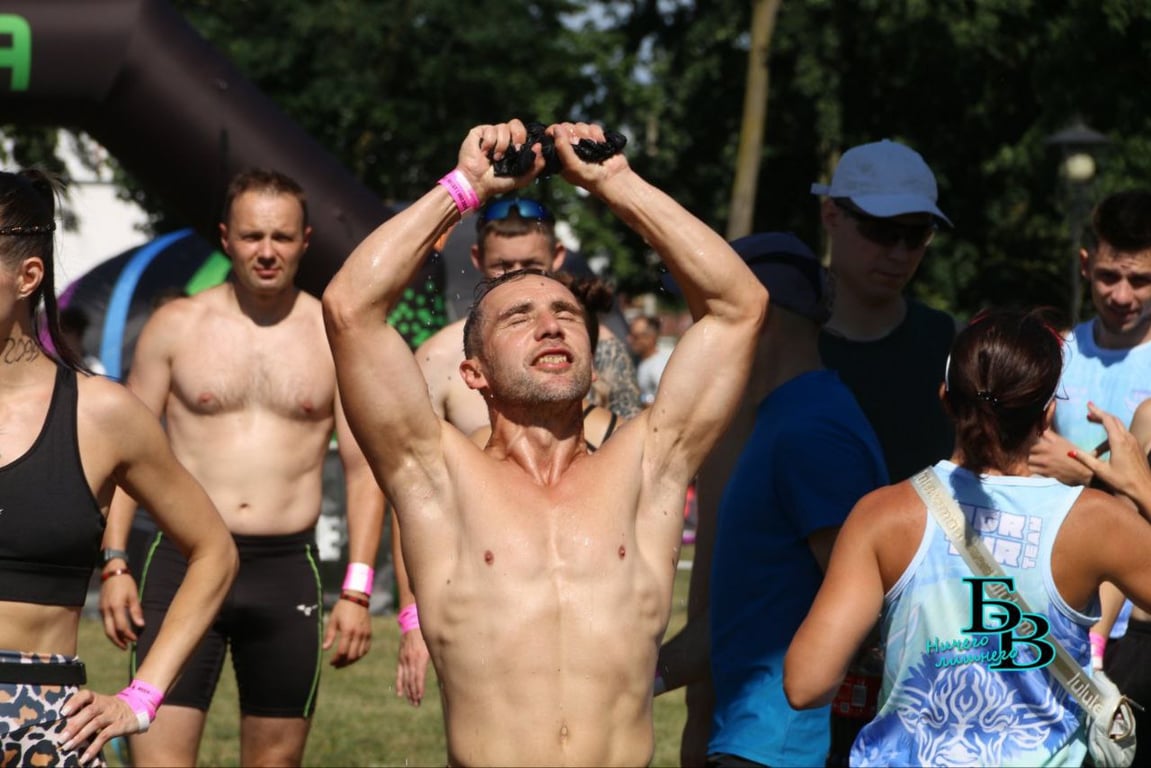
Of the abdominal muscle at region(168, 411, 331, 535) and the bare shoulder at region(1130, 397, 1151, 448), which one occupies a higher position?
the bare shoulder at region(1130, 397, 1151, 448)

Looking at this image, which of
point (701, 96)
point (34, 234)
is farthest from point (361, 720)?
point (701, 96)

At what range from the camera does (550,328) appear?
354 cm

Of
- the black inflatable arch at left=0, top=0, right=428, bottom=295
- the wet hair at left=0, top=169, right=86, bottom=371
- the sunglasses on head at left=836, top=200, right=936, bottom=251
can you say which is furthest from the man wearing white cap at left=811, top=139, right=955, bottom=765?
the black inflatable arch at left=0, top=0, right=428, bottom=295

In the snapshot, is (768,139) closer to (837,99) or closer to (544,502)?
(837,99)

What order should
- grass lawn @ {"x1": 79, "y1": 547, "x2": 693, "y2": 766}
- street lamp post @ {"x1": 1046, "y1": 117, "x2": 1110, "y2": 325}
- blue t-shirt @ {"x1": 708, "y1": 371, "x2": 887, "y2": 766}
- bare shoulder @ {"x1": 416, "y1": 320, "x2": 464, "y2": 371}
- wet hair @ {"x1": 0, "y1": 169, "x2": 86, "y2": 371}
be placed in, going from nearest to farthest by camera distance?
wet hair @ {"x1": 0, "y1": 169, "x2": 86, "y2": 371} < blue t-shirt @ {"x1": 708, "y1": 371, "x2": 887, "y2": 766} < bare shoulder @ {"x1": 416, "y1": 320, "x2": 464, "y2": 371} < grass lawn @ {"x1": 79, "y1": 547, "x2": 693, "y2": 766} < street lamp post @ {"x1": 1046, "y1": 117, "x2": 1110, "y2": 325}

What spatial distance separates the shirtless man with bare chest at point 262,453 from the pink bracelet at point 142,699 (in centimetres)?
180

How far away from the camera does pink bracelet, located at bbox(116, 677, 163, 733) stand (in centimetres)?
379

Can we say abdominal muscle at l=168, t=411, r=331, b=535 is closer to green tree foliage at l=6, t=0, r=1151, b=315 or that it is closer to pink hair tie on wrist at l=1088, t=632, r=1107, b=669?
pink hair tie on wrist at l=1088, t=632, r=1107, b=669

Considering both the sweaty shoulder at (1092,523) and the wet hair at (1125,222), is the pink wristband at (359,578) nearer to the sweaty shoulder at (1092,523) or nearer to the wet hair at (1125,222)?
the wet hair at (1125,222)

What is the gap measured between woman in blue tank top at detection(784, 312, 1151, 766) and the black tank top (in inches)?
61.3

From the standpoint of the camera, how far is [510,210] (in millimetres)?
5730

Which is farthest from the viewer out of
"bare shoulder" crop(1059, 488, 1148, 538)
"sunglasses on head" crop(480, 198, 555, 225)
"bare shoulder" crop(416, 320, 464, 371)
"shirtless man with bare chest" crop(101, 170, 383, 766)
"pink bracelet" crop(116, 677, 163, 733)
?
"shirtless man with bare chest" crop(101, 170, 383, 766)

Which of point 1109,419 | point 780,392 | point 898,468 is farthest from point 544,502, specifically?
point 898,468

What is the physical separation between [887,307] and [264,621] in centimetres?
239
